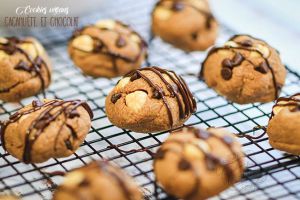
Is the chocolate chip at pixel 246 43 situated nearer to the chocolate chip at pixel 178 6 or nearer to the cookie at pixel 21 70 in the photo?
the chocolate chip at pixel 178 6

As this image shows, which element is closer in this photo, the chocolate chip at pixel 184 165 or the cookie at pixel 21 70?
the chocolate chip at pixel 184 165

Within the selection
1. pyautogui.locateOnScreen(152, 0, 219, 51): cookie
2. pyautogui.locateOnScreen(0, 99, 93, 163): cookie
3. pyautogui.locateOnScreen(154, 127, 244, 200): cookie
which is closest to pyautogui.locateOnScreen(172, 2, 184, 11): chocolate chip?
pyautogui.locateOnScreen(152, 0, 219, 51): cookie

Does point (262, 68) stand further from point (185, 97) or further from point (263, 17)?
point (263, 17)

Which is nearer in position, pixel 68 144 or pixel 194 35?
pixel 68 144

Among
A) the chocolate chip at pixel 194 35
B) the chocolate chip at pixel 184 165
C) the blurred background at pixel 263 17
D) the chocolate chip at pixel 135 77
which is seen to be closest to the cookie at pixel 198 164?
the chocolate chip at pixel 184 165

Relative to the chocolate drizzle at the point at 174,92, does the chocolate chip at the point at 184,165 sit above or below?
below

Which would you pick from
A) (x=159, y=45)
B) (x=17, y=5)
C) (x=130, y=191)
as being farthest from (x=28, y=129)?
(x=159, y=45)

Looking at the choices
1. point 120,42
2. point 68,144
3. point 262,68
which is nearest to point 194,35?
point 120,42
